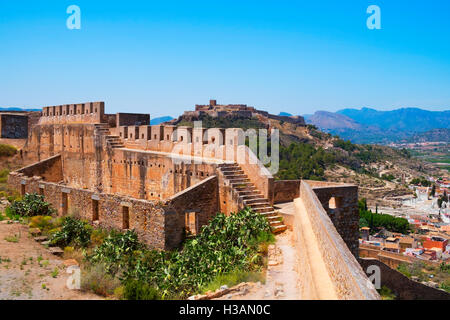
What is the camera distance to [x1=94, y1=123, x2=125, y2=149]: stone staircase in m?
17.0

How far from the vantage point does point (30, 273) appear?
28.7ft

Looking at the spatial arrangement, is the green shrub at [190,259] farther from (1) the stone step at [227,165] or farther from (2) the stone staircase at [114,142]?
(2) the stone staircase at [114,142]

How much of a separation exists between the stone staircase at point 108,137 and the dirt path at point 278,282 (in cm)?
990

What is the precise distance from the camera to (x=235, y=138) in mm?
13328

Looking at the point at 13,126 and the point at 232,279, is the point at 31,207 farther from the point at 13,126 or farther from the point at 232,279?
the point at 13,126

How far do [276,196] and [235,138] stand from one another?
2367mm

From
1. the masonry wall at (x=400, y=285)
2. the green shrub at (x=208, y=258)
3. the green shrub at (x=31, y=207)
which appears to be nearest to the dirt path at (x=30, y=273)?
the green shrub at (x=208, y=258)

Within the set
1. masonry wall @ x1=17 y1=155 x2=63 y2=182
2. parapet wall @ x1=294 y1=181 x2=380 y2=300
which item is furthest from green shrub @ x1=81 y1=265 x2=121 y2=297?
masonry wall @ x1=17 y1=155 x2=63 y2=182

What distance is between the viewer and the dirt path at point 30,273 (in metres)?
7.65

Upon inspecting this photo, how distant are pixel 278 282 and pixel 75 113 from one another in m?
16.2

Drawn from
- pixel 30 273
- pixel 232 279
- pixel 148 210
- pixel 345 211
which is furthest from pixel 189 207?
pixel 345 211

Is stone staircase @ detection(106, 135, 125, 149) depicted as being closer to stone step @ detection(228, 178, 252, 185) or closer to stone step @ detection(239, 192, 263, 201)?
stone step @ detection(228, 178, 252, 185)

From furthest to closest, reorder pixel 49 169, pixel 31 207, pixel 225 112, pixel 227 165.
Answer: pixel 225 112
pixel 49 169
pixel 31 207
pixel 227 165
